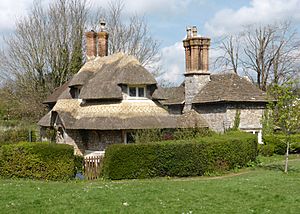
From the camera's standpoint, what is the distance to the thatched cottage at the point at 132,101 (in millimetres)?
27141

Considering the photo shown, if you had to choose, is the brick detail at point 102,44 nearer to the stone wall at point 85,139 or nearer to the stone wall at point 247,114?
the stone wall at point 85,139

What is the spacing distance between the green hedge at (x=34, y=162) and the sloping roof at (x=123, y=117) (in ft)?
22.7

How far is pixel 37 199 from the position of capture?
11.9m

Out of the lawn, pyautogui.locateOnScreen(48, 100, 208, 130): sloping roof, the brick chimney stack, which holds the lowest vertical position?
the lawn

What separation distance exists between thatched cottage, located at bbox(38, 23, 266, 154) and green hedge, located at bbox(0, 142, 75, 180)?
6.91 m

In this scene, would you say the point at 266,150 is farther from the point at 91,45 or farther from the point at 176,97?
the point at 91,45

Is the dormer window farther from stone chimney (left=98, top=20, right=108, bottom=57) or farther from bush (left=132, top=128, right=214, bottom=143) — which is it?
bush (left=132, top=128, right=214, bottom=143)

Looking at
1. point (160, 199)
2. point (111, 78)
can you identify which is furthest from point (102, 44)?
point (160, 199)

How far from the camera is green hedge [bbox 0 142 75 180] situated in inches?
739

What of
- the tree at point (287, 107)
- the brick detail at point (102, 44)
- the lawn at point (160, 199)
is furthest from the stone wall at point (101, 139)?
the lawn at point (160, 199)

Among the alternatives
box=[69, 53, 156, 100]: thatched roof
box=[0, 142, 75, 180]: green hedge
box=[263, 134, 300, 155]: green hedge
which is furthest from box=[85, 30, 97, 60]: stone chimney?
box=[0, 142, 75, 180]: green hedge

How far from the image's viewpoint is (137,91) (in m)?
28.7

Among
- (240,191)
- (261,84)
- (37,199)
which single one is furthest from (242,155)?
(261,84)

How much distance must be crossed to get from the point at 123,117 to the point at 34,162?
858 cm
